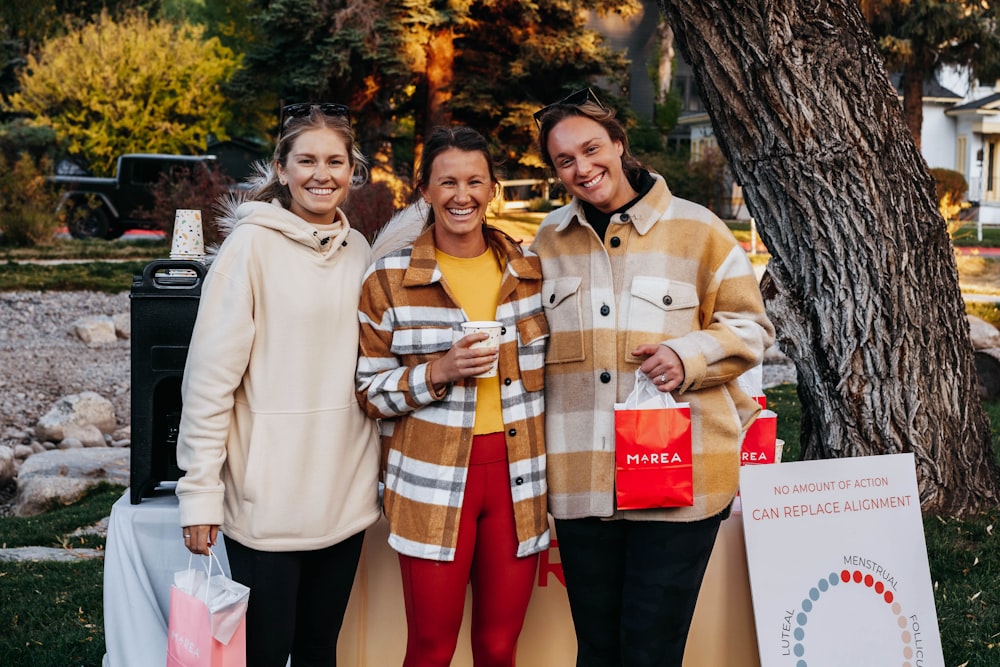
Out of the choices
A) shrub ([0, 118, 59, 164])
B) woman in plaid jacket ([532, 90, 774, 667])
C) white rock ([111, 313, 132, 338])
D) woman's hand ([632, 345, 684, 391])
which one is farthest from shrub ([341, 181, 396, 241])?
shrub ([0, 118, 59, 164])

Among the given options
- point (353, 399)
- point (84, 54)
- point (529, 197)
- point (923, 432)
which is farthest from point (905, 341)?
point (84, 54)

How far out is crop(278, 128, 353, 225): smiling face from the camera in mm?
2729

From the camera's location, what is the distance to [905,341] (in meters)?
4.54

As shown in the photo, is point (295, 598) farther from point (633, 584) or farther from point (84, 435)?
point (84, 435)

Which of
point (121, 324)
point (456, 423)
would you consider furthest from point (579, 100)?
point (121, 324)

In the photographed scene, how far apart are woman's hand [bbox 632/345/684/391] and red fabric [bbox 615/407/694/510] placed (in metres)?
0.07

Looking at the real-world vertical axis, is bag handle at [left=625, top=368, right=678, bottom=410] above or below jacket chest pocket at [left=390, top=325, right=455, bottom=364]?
below

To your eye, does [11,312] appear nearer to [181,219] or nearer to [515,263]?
[181,219]

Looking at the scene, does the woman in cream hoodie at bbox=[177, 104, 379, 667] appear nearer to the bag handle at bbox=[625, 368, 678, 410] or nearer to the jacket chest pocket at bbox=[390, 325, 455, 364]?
the jacket chest pocket at bbox=[390, 325, 455, 364]

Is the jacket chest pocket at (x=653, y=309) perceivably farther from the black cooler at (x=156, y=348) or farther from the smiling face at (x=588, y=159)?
the black cooler at (x=156, y=348)

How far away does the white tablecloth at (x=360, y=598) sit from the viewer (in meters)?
3.19

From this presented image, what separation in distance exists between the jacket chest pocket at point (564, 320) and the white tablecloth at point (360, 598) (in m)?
0.75

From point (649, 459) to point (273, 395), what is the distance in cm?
99

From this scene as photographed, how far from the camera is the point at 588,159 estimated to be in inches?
107
